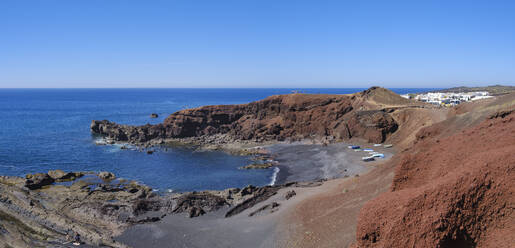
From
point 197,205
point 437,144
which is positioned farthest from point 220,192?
point 437,144

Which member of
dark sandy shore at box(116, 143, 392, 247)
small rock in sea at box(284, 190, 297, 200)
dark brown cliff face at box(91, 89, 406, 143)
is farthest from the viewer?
dark brown cliff face at box(91, 89, 406, 143)

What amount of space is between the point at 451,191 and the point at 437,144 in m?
7.98

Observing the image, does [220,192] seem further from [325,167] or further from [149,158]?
[149,158]

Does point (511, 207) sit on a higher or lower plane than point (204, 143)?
higher

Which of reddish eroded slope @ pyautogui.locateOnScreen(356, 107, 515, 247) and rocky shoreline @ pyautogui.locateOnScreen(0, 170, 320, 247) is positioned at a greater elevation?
reddish eroded slope @ pyautogui.locateOnScreen(356, 107, 515, 247)

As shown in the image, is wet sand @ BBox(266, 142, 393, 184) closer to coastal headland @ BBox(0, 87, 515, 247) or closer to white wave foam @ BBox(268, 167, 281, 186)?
coastal headland @ BBox(0, 87, 515, 247)

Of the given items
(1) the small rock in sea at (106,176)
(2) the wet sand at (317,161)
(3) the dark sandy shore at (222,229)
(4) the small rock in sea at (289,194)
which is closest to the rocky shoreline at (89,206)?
(1) the small rock in sea at (106,176)

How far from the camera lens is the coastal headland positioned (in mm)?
12062

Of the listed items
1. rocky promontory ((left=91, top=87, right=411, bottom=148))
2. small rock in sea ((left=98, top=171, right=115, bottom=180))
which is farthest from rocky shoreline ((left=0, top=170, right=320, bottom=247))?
rocky promontory ((left=91, top=87, right=411, bottom=148))

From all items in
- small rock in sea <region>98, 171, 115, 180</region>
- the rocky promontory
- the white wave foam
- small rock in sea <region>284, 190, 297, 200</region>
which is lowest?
the white wave foam

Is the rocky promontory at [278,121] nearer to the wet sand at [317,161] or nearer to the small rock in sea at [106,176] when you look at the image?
the wet sand at [317,161]

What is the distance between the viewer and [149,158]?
62.6 meters

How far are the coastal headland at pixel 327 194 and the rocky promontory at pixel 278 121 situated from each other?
0.36 m

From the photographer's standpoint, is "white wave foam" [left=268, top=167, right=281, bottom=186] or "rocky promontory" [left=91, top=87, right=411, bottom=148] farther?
"rocky promontory" [left=91, top=87, right=411, bottom=148]
